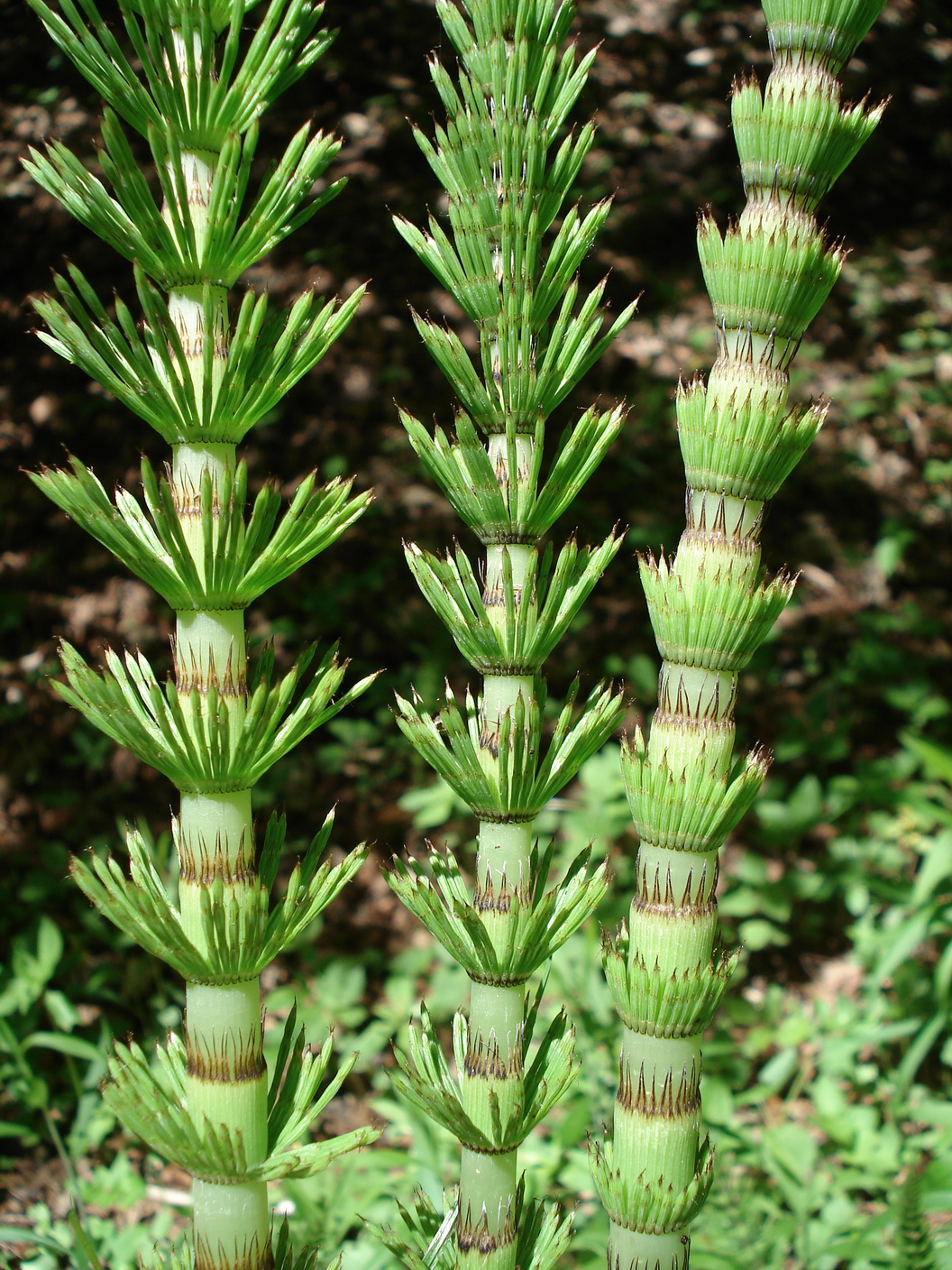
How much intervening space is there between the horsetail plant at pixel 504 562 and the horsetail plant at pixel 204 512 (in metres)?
0.09

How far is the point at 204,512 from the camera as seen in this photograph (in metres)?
0.70

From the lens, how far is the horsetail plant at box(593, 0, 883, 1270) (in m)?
0.72

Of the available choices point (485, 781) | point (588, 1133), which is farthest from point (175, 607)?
point (588, 1133)

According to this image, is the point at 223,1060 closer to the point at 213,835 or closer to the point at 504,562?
the point at 213,835

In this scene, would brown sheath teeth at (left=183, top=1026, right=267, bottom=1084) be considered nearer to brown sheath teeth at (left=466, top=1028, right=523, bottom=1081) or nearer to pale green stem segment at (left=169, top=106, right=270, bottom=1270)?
pale green stem segment at (left=169, top=106, right=270, bottom=1270)

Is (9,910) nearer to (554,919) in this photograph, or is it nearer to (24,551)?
(24,551)

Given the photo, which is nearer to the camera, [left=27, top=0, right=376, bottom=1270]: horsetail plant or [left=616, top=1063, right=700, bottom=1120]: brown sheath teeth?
[left=27, top=0, right=376, bottom=1270]: horsetail plant

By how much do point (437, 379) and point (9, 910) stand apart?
2.26 meters

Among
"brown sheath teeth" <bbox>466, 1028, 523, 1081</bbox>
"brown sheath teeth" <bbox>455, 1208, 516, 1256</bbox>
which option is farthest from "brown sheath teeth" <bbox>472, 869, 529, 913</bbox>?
"brown sheath teeth" <bbox>455, 1208, 516, 1256</bbox>

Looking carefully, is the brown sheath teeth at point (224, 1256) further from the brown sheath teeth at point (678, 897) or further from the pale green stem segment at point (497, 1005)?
the brown sheath teeth at point (678, 897)

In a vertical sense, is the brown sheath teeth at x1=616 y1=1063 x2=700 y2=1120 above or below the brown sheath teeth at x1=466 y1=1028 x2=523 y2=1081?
below

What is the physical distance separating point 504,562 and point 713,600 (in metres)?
0.16

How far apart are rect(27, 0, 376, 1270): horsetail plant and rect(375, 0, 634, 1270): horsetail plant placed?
9cm

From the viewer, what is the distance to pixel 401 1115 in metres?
2.03
